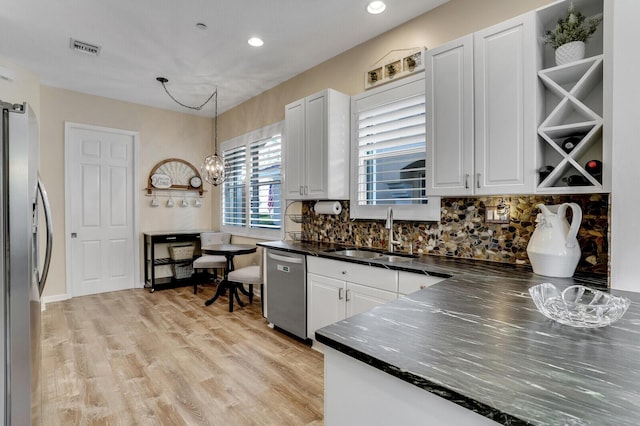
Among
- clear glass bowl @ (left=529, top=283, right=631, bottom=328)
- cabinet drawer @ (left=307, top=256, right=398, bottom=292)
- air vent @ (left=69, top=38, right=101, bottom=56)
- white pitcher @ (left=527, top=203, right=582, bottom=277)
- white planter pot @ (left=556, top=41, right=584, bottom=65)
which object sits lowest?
cabinet drawer @ (left=307, top=256, right=398, bottom=292)

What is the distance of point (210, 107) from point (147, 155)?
1290 mm

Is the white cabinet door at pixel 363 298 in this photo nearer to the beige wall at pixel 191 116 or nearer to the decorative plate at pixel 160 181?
the beige wall at pixel 191 116

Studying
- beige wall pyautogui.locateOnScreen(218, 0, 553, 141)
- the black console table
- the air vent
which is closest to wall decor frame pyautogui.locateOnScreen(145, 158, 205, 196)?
the black console table

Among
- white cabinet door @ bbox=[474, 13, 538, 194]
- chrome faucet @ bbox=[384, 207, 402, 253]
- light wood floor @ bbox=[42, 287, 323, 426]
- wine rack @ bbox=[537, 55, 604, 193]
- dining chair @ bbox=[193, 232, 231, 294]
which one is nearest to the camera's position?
wine rack @ bbox=[537, 55, 604, 193]

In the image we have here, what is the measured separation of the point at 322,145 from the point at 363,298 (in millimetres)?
1585

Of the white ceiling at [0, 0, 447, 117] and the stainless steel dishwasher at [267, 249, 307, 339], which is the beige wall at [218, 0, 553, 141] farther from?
the stainless steel dishwasher at [267, 249, 307, 339]

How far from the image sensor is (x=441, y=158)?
241cm

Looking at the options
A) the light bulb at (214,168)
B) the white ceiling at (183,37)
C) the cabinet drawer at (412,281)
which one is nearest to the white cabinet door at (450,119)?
the cabinet drawer at (412,281)

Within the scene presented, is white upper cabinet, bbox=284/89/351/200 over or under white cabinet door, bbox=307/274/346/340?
over

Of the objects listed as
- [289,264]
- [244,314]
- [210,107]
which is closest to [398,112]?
[289,264]

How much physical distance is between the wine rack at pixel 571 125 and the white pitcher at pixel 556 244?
16cm

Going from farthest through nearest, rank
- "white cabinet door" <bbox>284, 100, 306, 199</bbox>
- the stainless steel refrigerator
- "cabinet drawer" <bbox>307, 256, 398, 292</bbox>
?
"white cabinet door" <bbox>284, 100, 306, 199</bbox>, "cabinet drawer" <bbox>307, 256, 398, 292</bbox>, the stainless steel refrigerator

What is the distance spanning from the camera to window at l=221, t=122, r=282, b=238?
4.59m

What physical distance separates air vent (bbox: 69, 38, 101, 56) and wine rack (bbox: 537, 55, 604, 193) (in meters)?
4.09
